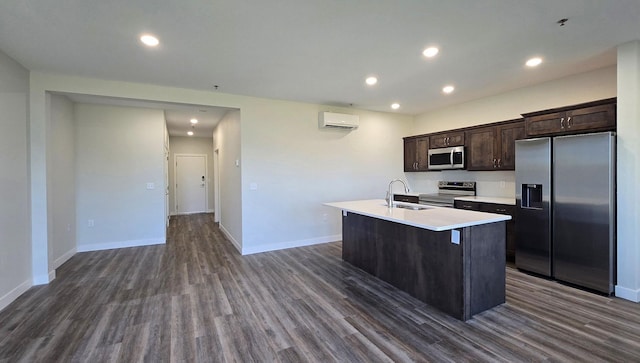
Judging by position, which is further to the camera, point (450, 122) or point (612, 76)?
point (450, 122)

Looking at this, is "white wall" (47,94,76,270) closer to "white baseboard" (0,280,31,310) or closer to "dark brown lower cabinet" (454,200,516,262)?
"white baseboard" (0,280,31,310)

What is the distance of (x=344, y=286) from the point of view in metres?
3.37

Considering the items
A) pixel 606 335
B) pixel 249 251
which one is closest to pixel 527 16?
pixel 606 335

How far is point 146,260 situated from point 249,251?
1.55 metres

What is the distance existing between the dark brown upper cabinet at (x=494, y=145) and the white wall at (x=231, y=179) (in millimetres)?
3995

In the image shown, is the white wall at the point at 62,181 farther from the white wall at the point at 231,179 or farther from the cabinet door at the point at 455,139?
the cabinet door at the point at 455,139

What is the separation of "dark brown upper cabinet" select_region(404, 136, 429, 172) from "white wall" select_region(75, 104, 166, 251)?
500cm

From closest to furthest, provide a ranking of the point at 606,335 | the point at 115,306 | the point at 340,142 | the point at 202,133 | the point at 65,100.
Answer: the point at 606,335, the point at 115,306, the point at 65,100, the point at 340,142, the point at 202,133

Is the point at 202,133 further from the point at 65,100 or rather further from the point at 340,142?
the point at 340,142

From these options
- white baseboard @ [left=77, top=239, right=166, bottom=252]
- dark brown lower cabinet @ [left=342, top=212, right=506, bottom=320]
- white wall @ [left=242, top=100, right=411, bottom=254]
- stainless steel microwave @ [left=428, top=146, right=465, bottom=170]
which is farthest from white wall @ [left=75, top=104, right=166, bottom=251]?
stainless steel microwave @ [left=428, top=146, right=465, bottom=170]

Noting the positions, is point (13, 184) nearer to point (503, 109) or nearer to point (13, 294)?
point (13, 294)

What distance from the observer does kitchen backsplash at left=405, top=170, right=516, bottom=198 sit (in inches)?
187

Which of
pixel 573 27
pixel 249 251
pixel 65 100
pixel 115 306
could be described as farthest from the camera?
pixel 249 251

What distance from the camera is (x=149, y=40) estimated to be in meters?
2.75
